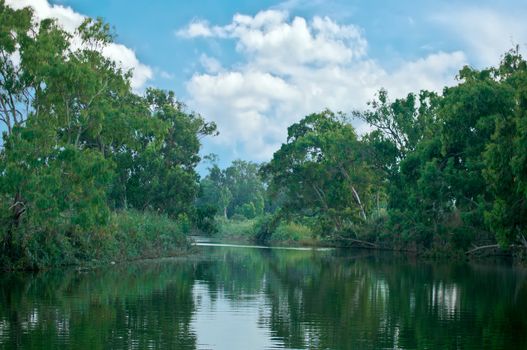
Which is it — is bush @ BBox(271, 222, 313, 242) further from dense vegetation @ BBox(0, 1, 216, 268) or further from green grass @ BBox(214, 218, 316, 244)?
dense vegetation @ BBox(0, 1, 216, 268)

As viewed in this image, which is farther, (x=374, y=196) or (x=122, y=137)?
(x=374, y=196)

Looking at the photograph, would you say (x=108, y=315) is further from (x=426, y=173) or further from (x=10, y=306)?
(x=426, y=173)

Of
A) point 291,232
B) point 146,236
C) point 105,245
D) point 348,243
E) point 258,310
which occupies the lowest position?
point 258,310

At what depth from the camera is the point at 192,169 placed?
63906mm

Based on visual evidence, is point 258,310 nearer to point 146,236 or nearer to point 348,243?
point 146,236

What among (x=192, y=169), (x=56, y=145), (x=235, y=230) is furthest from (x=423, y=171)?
(x=235, y=230)

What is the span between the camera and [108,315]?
65.6 ft

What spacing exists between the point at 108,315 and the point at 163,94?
4557cm

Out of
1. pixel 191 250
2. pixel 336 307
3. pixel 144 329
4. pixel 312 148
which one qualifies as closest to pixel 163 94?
pixel 191 250

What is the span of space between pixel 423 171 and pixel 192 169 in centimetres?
2024

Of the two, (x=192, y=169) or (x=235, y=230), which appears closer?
(x=192, y=169)

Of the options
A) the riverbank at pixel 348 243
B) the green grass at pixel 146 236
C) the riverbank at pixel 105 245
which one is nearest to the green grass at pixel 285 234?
the riverbank at pixel 348 243

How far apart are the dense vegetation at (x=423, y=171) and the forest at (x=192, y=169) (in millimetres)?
115

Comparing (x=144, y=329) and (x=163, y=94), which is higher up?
(x=163, y=94)
